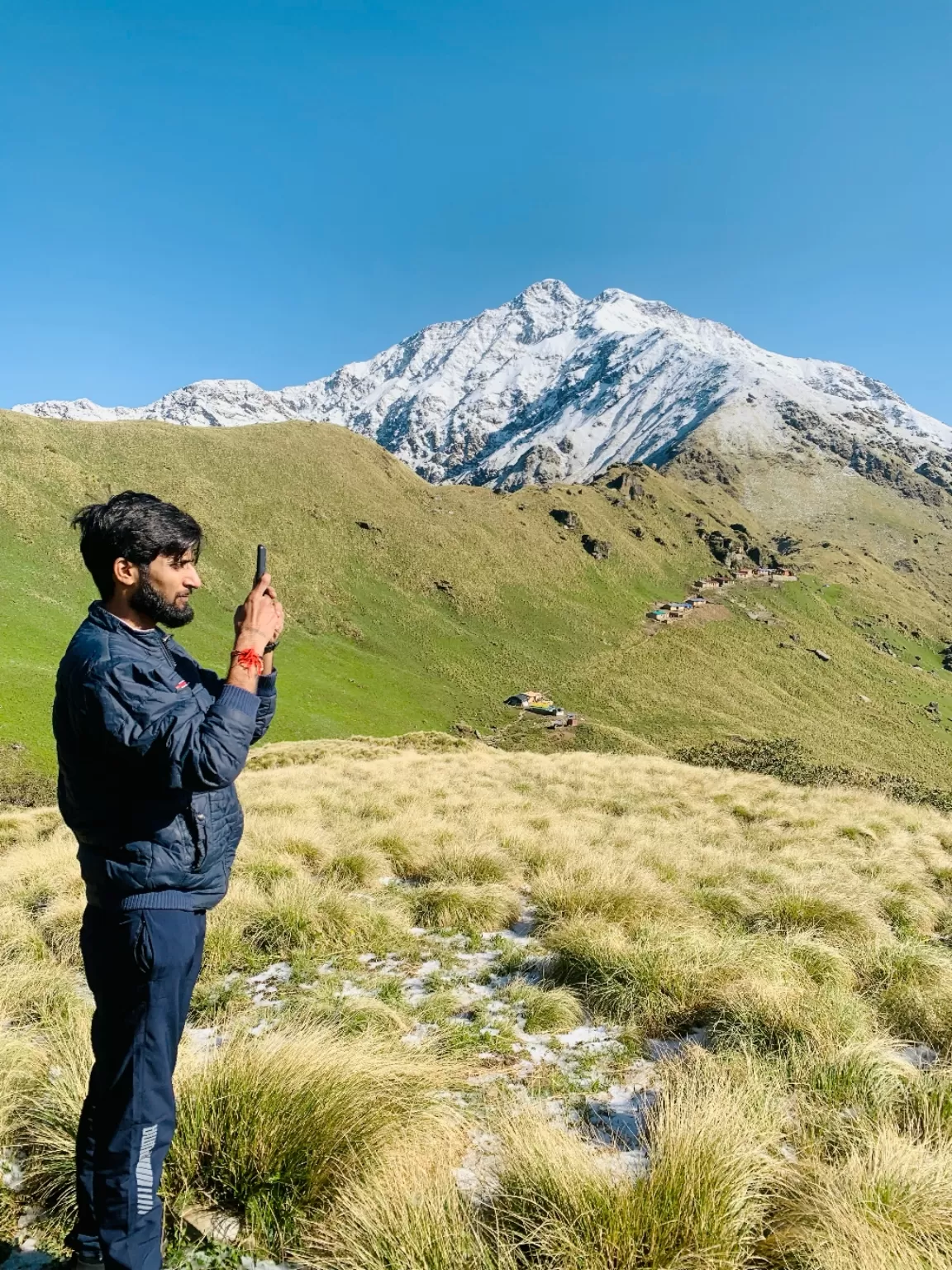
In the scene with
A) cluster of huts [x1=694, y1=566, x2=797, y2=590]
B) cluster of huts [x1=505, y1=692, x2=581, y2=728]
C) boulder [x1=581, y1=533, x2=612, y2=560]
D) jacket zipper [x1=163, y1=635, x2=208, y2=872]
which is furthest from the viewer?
cluster of huts [x1=694, y1=566, x2=797, y2=590]

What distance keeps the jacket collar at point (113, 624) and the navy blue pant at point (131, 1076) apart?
3.76 feet

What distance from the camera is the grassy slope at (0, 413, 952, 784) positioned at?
53438 mm

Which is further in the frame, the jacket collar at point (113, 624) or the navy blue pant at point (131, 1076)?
the jacket collar at point (113, 624)

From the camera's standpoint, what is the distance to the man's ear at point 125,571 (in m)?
2.89

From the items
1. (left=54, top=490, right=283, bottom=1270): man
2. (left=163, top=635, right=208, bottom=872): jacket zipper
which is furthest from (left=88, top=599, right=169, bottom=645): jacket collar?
(left=163, top=635, right=208, bottom=872): jacket zipper

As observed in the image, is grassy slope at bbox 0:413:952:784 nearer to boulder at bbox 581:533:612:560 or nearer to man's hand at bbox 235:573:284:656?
boulder at bbox 581:533:612:560

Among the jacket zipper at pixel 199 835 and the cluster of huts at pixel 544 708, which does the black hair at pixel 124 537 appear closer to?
the jacket zipper at pixel 199 835

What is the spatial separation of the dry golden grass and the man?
0.47m

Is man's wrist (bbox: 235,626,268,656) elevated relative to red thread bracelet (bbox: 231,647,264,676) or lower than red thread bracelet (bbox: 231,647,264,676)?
elevated

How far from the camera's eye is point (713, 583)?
360 ft

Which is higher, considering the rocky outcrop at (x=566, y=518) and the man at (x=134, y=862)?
the rocky outcrop at (x=566, y=518)

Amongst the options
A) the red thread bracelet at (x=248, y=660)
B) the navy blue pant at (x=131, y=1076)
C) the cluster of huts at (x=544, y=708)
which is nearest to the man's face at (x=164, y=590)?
the red thread bracelet at (x=248, y=660)

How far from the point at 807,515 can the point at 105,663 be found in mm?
218123

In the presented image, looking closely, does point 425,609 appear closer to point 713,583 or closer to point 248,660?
point 713,583
